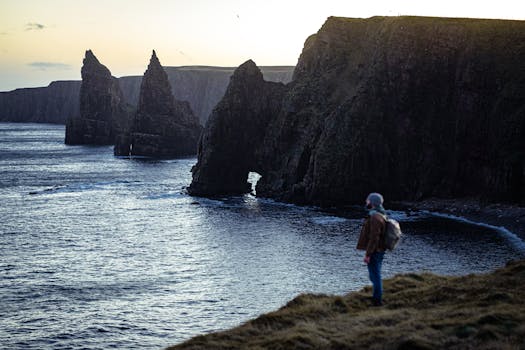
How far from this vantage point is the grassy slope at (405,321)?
17.8 meters

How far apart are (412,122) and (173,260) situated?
58.3 m

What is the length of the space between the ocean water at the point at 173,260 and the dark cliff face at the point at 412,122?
908cm

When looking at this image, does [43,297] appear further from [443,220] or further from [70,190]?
[70,190]

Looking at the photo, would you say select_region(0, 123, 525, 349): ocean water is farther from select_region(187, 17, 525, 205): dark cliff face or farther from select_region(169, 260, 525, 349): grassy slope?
select_region(187, 17, 525, 205): dark cliff face

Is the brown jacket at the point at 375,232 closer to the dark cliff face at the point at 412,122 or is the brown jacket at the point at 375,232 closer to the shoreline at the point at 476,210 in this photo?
the shoreline at the point at 476,210

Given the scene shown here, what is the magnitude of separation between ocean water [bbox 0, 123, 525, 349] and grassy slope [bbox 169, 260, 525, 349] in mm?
2574

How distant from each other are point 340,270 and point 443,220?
32373 mm

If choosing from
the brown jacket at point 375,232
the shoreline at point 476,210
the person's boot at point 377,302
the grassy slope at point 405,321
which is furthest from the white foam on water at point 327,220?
the brown jacket at point 375,232

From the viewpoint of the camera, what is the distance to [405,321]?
64.8 ft

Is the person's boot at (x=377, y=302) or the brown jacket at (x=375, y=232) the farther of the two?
the person's boot at (x=377, y=302)

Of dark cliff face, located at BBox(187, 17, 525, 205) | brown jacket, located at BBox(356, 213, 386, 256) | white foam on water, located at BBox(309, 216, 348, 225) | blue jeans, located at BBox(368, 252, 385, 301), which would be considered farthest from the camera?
dark cliff face, located at BBox(187, 17, 525, 205)

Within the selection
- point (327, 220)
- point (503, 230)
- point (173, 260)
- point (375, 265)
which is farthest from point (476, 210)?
point (375, 265)

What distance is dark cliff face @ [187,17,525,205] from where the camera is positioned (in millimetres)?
99125

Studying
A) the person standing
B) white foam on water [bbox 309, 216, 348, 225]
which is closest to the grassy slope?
the person standing
